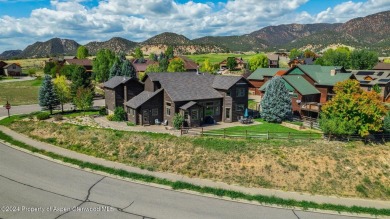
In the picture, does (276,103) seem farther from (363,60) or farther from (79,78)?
(363,60)

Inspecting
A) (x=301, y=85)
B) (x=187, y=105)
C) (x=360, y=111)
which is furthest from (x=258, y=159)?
(x=301, y=85)

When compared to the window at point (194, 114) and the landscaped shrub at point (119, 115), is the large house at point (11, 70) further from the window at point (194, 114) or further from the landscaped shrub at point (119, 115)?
the window at point (194, 114)

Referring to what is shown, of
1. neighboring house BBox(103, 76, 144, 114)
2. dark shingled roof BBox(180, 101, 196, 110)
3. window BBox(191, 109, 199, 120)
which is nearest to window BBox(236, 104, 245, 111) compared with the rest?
window BBox(191, 109, 199, 120)

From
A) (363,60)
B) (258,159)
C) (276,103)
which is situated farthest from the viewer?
(363,60)

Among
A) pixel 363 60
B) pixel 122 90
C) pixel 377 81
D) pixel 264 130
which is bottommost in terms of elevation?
pixel 264 130

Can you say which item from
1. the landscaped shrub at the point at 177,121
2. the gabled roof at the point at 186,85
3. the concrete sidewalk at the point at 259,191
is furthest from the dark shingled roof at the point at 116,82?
the concrete sidewalk at the point at 259,191

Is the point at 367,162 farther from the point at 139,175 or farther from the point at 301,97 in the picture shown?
the point at 139,175

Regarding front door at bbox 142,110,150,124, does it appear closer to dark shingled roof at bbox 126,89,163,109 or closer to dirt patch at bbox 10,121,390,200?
dark shingled roof at bbox 126,89,163,109
